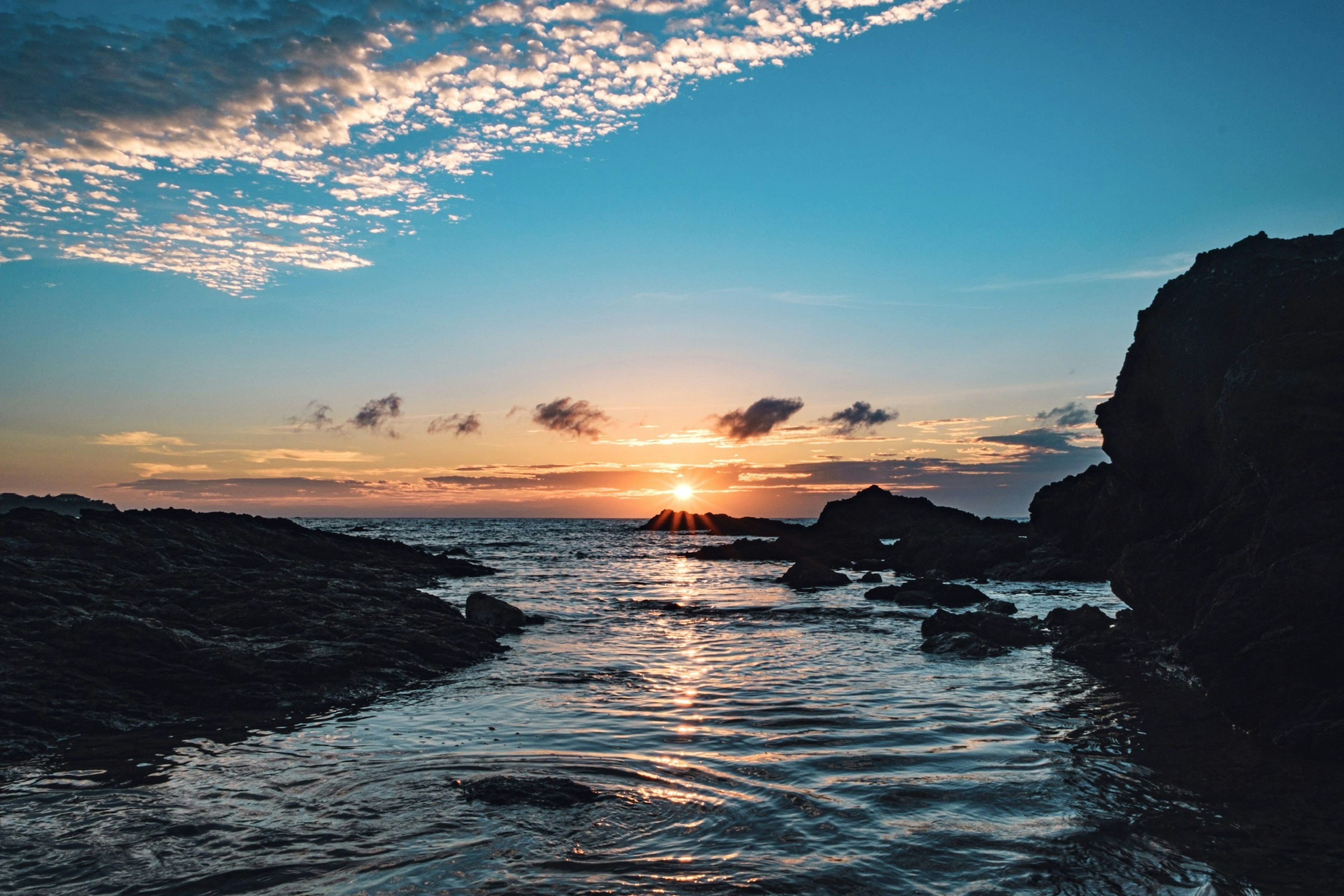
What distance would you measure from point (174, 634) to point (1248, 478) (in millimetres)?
21808

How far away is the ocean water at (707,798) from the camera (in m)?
7.31

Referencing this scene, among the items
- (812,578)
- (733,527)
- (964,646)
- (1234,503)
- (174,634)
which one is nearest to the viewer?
(174,634)

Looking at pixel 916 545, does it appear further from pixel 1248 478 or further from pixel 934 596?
pixel 1248 478

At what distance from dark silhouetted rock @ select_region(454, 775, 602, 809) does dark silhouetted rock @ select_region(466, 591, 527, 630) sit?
14615mm

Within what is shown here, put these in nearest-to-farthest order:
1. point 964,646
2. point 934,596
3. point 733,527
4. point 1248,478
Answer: point 1248,478
point 964,646
point 934,596
point 733,527

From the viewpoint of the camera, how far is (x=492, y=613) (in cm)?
2483

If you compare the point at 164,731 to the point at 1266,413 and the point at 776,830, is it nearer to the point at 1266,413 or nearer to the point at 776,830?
the point at 776,830

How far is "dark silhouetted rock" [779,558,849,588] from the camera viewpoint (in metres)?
42.5

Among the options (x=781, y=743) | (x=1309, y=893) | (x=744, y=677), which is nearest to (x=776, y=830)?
(x=781, y=743)

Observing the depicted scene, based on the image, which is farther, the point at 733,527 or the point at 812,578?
the point at 733,527

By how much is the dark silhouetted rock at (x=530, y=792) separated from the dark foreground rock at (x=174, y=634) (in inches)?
233

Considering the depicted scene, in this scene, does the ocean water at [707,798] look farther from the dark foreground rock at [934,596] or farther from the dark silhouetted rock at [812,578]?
the dark silhouetted rock at [812,578]

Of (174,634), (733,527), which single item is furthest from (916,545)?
(733,527)

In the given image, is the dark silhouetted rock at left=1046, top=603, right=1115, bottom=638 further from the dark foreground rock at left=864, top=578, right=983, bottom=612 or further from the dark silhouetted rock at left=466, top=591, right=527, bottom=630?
the dark silhouetted rock at left=466, top=591, right=527, bottom=630
